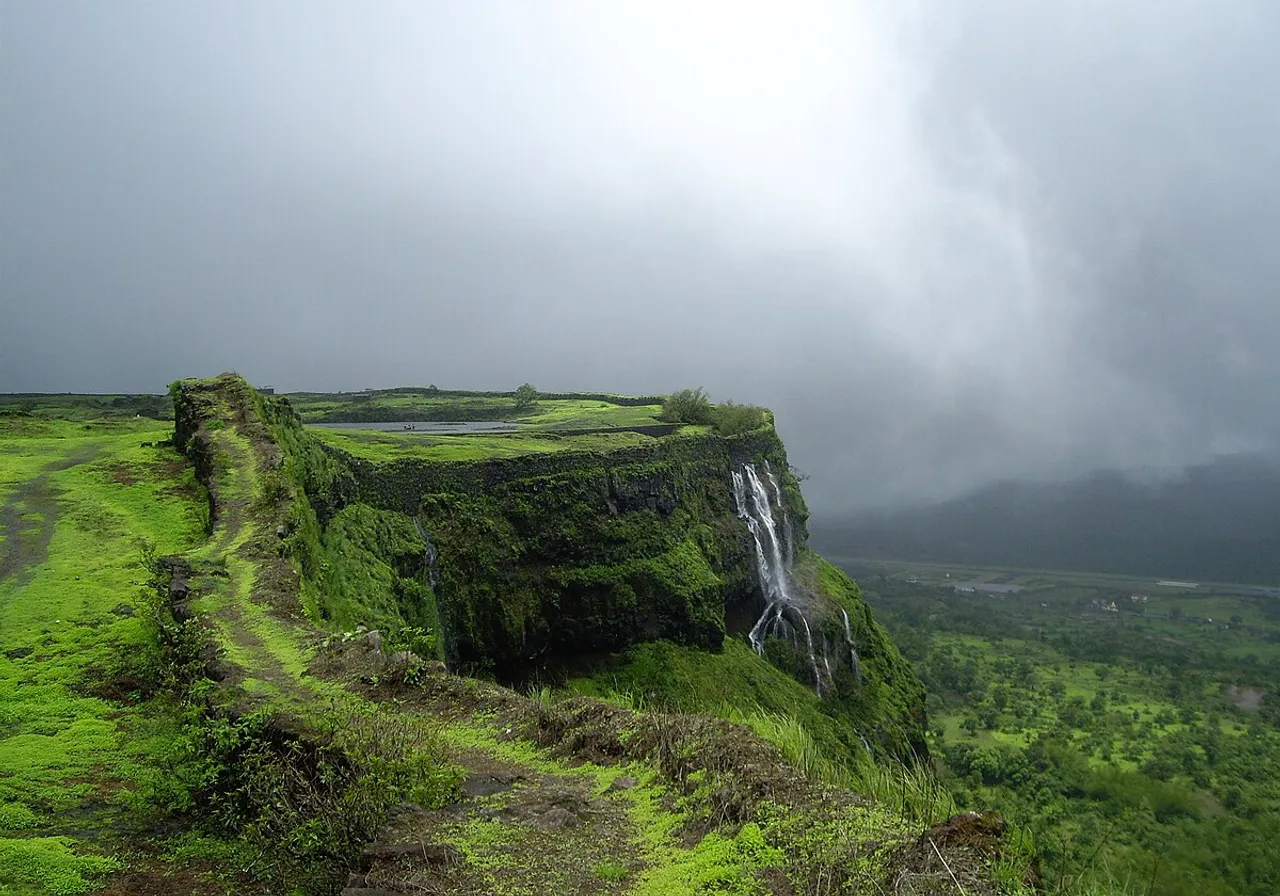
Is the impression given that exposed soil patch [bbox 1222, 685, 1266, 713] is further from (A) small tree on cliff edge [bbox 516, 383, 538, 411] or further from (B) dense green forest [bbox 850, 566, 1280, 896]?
(A) small tree on cliff edge [bbox 516, 383, 538, 411]

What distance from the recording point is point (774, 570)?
1842 inches

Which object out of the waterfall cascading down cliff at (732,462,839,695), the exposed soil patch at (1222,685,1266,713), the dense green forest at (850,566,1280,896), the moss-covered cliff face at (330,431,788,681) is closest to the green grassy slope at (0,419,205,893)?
the moss-covered cliff face at (330,431,788,681)

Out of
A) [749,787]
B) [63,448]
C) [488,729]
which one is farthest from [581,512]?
[749,787]

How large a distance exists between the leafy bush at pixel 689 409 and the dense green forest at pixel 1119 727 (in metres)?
28.4

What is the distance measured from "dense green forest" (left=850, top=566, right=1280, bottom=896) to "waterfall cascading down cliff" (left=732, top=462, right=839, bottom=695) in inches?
430

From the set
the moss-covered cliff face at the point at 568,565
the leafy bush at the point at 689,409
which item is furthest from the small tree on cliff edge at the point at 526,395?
the moss-covered cliff face at the point at 568,565

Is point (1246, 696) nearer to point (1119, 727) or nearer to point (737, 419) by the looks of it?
point (1119, 727)

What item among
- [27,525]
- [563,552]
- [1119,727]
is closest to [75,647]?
[27,525]

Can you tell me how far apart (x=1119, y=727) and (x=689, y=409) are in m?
68.8

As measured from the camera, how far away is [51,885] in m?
6.29

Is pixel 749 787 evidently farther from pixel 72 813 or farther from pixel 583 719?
pixel 72 813

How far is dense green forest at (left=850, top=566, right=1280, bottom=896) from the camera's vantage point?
5325cm

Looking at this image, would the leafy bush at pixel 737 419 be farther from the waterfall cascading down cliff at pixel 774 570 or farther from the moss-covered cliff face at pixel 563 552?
the moss-covered cliff face at pixel 563 552

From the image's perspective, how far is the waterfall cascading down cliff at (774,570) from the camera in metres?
42.5
